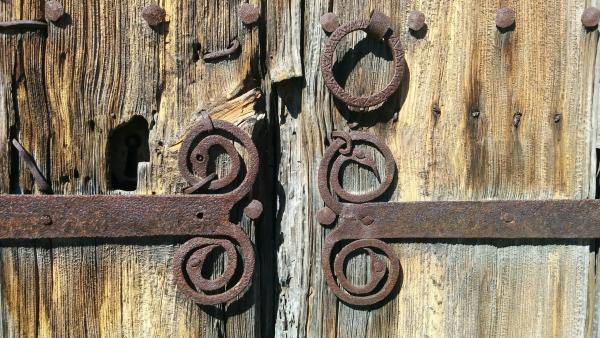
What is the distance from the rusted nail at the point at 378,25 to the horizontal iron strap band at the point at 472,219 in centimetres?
28

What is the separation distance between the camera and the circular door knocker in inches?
36.9

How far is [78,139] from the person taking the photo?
3.17 feet

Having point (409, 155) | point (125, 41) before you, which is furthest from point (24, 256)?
point (409, 155)

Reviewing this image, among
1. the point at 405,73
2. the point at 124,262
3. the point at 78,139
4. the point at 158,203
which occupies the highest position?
the point at 405,73

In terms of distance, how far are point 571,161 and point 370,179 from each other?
351 millimetres

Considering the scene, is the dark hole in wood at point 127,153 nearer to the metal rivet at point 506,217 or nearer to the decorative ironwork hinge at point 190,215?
the decorative ironwork hinge at point 190,215

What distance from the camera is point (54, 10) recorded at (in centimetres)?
93

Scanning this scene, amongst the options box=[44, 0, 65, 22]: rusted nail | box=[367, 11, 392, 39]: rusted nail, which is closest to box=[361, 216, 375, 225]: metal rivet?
box=[367, 11, 392, 39]: rusted nail

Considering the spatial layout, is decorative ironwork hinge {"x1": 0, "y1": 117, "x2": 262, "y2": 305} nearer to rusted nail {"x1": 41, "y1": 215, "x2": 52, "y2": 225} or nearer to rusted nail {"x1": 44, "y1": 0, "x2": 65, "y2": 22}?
rusted nail {"x1": 41, "y1": 215, "x2": 52, "y2": 225}

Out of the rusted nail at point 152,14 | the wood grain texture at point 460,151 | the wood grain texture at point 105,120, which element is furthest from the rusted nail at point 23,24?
the wood grain texture at point 460,151

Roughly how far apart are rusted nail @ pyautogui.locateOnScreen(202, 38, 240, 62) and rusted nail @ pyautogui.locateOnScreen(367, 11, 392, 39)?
22 centimetres

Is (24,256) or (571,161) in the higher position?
(571,161)

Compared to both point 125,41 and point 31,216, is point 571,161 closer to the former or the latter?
point 125,41

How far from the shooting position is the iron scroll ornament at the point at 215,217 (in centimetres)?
96
